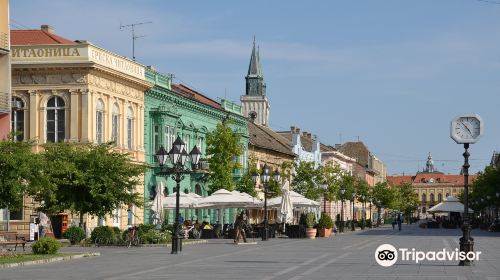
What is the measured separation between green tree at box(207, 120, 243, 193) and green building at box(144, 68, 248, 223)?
1228mm

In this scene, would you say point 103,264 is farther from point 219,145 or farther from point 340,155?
point 340,155

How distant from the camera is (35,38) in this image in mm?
54500

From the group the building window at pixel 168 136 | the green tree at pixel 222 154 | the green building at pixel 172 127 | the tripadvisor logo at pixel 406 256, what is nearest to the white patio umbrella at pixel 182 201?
the green building at pixel 172 127

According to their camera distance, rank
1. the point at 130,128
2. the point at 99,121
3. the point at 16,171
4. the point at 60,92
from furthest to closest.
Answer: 1. the point at 130,128
2. the point at 99,121
3. the point at 60,92
4. the point at 16,171

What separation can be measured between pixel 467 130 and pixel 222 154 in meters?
40.0

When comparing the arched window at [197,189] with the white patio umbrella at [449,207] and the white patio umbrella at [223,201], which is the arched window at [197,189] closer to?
the white patio umbrella at [223,201]

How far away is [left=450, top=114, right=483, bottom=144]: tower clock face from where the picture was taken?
2817cm

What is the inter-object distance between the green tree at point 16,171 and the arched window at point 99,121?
20286 millimetres

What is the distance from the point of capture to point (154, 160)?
6131cm

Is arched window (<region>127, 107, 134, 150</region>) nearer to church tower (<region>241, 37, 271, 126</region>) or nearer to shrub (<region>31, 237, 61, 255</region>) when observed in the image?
shrub (<region>31, 237, 61, 255</region>)

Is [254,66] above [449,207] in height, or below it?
above

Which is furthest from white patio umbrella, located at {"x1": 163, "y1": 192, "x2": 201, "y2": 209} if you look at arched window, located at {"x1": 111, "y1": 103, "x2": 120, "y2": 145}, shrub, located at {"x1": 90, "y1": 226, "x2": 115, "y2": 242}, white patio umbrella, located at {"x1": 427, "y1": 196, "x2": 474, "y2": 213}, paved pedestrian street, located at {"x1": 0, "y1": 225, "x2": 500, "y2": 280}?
white patio umbrella, located at {"x1": 427, "y1": 196, "x2": 474, "y2": 213}

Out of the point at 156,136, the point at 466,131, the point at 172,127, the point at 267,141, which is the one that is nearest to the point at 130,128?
the point at 156,136

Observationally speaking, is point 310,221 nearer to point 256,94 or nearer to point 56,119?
point 56,119
